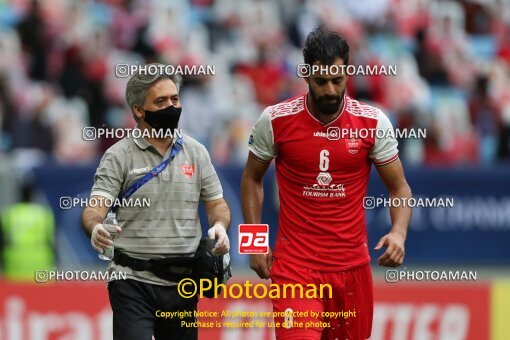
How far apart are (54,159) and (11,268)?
1.48 meters

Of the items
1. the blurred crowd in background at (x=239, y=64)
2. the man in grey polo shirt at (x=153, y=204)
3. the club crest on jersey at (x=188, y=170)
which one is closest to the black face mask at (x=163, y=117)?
the man in grey polo shirt at (x=153, y=204)

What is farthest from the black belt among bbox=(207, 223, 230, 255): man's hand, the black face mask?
the black face mask

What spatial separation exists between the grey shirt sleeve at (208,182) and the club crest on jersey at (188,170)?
0.06 metres

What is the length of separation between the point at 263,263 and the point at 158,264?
0.76 meters

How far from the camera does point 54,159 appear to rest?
50.2 feet

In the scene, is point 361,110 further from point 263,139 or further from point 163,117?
point 163,117

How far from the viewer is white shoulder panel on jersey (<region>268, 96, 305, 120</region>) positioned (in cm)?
786

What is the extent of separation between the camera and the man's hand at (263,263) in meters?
8.00

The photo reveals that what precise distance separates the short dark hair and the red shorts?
1293mm

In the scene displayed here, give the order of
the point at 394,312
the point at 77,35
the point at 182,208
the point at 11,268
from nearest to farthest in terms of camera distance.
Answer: the point at 182,208, the point at 394,312, the point at 11,268, the point at 77,35

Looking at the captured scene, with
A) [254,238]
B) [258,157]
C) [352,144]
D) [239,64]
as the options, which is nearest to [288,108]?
[258,157]

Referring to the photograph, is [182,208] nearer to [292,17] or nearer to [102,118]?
[102,118]

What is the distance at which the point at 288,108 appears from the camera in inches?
311

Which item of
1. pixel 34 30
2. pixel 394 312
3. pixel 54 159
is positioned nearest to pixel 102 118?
pixel 54 159
